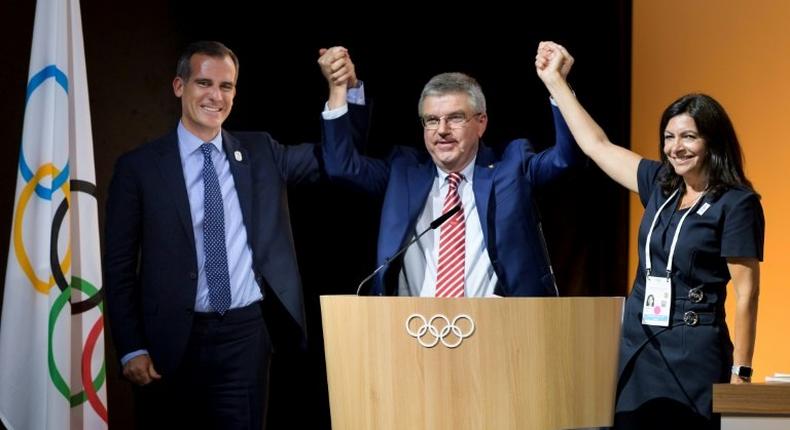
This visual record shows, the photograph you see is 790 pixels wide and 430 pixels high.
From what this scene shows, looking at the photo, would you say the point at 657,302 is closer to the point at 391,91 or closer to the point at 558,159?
the point at 558,159

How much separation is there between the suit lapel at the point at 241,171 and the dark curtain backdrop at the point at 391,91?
2.96 ft

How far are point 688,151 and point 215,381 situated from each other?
1.65 m

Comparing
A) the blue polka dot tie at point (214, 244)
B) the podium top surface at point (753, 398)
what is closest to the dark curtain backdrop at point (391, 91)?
the blue polka dot tie at point (214, 244)

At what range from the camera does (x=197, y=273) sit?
11.1 feet

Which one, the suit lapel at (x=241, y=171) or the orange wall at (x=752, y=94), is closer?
the suit lapel at (x=241, y=171)

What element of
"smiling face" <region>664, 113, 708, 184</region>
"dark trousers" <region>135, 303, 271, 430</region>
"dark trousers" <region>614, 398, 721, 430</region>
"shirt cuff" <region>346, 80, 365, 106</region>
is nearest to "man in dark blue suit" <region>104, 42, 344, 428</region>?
"dark trousers" <region>135, 303, 271, 430</region>

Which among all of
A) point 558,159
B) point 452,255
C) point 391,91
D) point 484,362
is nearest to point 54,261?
point 452,255

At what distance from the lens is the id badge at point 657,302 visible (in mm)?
3088

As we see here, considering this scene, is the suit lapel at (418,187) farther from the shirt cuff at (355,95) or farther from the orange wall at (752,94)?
the orange wall at (752,94)

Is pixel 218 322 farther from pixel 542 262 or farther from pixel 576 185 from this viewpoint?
pixel 576 185

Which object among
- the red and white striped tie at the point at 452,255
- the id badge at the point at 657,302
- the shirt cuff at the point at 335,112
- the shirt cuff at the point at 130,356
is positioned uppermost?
the shirt cuff at the point at 335,112

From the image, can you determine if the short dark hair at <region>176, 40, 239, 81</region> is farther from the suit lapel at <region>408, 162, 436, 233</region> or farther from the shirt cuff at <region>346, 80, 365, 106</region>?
the suit lapel at <region>408, 162, 436, 233</region>

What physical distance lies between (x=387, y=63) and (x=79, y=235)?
1.72m

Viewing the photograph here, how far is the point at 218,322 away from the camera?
11.1ft
